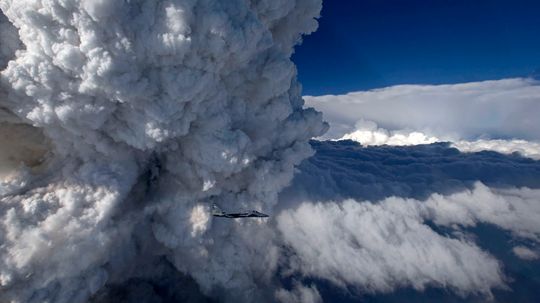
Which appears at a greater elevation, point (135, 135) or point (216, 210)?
point (135, 135)

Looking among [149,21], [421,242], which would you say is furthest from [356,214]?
[149,21]

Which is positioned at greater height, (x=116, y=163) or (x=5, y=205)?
(x=116, y=163)

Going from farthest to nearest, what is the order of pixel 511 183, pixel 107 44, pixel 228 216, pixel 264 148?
1. pixel 511 183
2. pixel 264 148
3. pixel 228 216
4. pixel 107 44

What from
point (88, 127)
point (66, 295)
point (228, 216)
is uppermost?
point (88, 127)

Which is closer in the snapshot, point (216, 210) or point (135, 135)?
point (135, 135)

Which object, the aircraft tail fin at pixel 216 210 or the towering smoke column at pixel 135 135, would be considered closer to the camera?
the towering smoke column at pixel 135 135

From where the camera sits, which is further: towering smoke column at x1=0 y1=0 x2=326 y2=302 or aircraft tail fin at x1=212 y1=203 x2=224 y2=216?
aircraft tail fin at x1=212 y1=203 x2=224 y2=216

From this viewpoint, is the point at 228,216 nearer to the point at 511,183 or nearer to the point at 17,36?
the point at 17,36

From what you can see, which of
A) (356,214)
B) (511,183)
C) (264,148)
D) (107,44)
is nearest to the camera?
(107,44)
